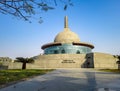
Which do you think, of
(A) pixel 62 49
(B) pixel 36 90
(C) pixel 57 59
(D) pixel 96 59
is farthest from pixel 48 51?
(B) pixel 36 90

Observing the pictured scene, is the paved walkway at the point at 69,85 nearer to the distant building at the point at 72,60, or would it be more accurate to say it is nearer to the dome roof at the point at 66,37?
the distant building at the point at 72,60

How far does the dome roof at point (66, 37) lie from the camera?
55.9 meters

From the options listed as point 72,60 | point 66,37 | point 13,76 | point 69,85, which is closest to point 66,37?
point 66,37

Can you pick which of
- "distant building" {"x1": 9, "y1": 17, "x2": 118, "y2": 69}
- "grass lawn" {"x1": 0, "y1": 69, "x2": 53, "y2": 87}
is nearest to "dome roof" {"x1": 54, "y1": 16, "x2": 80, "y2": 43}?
"distant building" {"x1": 9, "y1": 17, "x2": 118, "y2": 69}

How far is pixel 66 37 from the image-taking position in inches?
2223

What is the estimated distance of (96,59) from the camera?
39.8 meters

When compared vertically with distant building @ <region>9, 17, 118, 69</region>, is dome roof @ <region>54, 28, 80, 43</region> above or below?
above

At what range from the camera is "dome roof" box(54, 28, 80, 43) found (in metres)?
55.9

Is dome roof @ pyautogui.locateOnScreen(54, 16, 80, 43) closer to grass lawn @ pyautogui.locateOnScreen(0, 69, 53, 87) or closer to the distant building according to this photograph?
the distant building

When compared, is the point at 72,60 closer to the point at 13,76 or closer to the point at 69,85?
the point at 13,76

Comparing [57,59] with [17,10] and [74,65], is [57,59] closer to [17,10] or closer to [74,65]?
[74,65]

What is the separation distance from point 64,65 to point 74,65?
83.9 inches

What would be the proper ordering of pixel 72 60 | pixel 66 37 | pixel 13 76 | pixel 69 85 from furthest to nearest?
pixel 66 37
pixel 72 60
pixel 13 76
pixel 69 85

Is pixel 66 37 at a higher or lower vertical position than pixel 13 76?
higher
